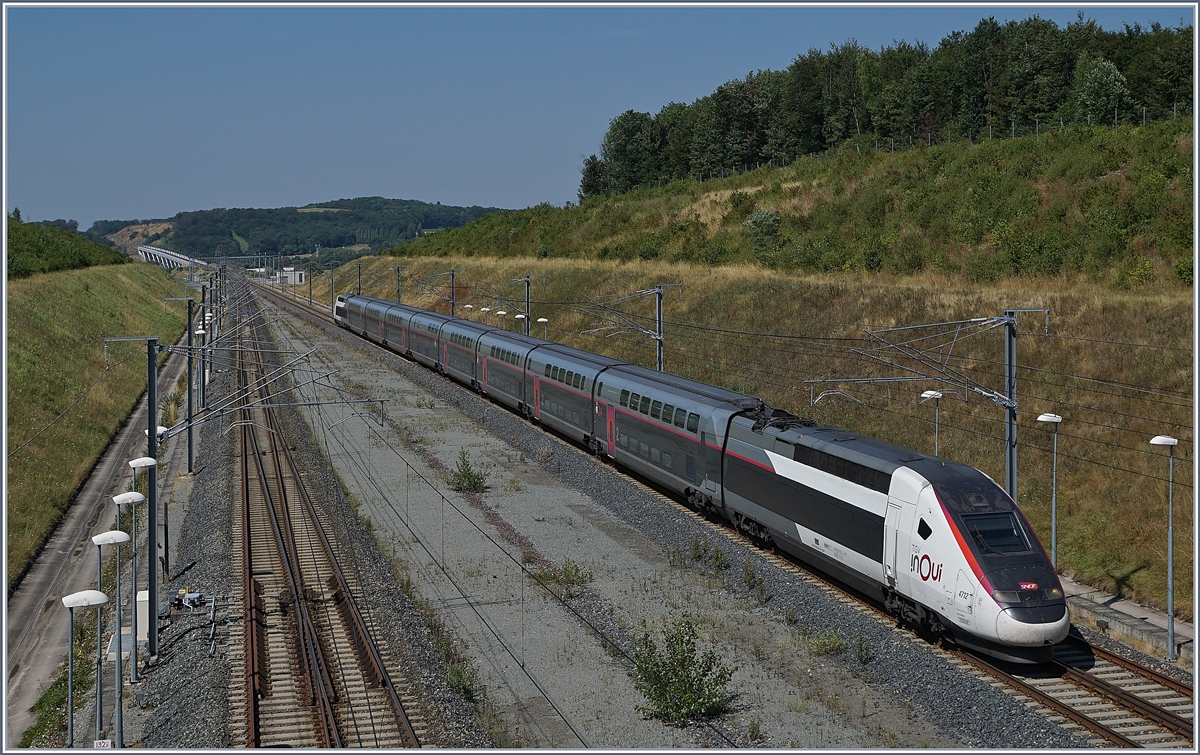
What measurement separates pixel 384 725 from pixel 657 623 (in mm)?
6745

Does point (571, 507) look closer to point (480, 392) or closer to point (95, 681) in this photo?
point (95, 681)

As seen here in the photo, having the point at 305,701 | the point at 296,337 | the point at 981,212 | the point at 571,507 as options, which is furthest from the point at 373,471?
the point at 296,337

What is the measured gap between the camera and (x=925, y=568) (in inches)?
762

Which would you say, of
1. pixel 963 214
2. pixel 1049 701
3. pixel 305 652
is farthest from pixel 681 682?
pixel 963 214

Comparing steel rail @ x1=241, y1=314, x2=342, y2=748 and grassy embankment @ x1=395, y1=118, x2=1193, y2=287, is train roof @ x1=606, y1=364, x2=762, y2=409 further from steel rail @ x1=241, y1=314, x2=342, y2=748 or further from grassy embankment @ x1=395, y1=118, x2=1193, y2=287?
grassy embankment @ x1=395, y1=118, x2=1193, y2=287

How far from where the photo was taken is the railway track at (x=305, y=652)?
702 inches

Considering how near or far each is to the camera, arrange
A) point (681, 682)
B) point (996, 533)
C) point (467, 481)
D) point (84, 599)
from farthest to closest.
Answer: point (467, 481)
point (996, 533)
point (681, 682)
point (84, 599)

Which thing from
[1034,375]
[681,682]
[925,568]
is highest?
[1034,375]

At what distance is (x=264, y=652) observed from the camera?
2130 centimetres

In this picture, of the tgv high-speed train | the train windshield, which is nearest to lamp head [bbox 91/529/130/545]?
the tgv high-speed train

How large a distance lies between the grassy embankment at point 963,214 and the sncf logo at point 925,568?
29228 mm

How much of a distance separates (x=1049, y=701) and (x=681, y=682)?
6420mm

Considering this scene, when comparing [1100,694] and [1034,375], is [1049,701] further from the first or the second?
[1034,375]

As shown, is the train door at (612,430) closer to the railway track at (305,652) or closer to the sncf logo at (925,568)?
the railway track at (305,652)
